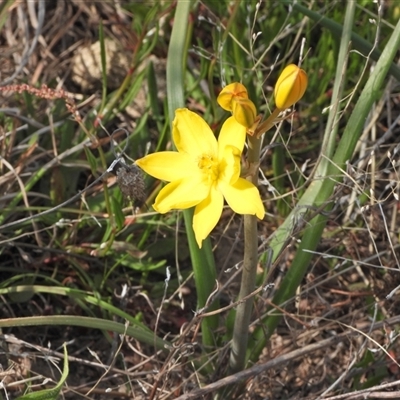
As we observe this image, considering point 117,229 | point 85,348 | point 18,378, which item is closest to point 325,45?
point 117,229

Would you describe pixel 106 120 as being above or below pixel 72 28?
below

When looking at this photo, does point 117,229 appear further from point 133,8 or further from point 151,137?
point 133,8

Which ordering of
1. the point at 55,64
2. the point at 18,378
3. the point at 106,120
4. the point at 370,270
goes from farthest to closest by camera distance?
the point at 55,64, the point at 106,120, the point at 370,270, the point at 18,378

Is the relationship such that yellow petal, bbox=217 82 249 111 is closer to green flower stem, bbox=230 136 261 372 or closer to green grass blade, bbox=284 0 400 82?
green flower stem, bbox=230 136 261 372

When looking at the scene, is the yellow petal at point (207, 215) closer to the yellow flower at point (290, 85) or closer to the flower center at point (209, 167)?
the flower center at point (209, 167)

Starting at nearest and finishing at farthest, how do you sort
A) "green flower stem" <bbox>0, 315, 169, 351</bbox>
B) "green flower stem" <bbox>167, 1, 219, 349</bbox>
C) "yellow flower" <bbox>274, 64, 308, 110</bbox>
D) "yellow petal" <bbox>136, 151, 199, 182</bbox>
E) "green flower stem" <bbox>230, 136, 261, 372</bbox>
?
"yellow flower" <bbox>274, 64, 308, 110</bbox> < "green flower stem" <bbox>230, 136, 261, 372</bbox> < "yellow petal" <bbox>136, 151, 199, 182</bbox> < "green flower stem" <bbox>0, 315, 169, 351</bbox> < "green flower stem" <bbox>167, 1, 219, 349</bbox>

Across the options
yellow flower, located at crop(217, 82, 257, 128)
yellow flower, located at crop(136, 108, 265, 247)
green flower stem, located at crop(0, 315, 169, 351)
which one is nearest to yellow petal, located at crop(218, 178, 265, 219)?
yellow flower, located at crop(136, 108, 265, 247)
